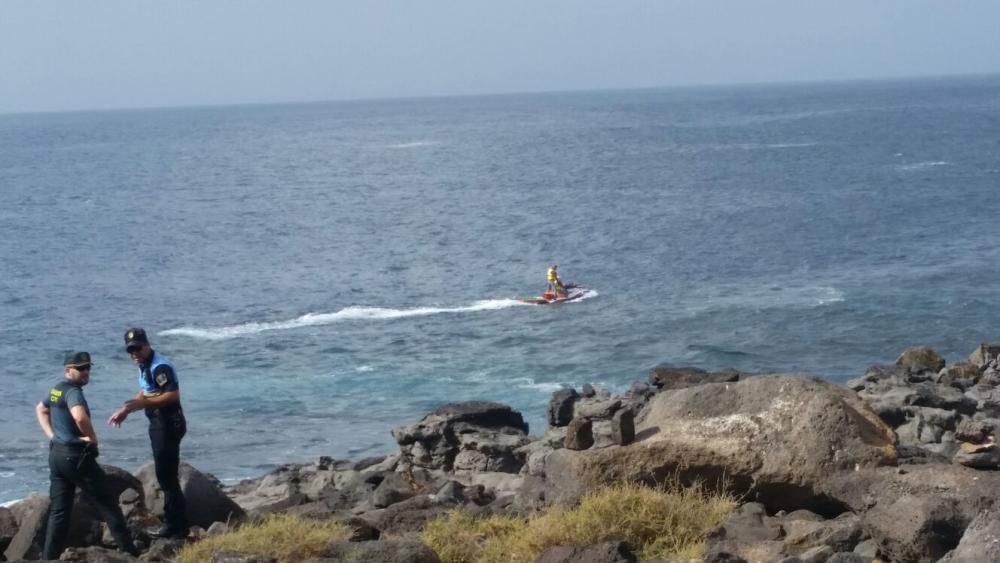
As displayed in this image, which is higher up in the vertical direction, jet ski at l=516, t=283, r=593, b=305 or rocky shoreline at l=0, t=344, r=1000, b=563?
rocky shoreline at l=0, t=344, r=1000, b=563

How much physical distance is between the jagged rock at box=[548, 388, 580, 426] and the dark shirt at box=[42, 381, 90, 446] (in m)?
13.8

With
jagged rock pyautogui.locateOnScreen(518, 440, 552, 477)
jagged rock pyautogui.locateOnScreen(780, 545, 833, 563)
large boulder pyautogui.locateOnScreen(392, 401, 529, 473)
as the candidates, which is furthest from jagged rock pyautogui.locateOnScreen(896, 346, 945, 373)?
jagged rock pyautogui.locateOnScreen(780, 545, 833, 563)

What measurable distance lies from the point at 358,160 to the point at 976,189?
227ft

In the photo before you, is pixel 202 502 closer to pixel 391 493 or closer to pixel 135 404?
pixel 135 404

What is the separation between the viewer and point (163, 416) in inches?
518

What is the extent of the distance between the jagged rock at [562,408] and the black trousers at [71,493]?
13.4m

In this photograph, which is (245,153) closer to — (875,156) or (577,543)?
(875,156)

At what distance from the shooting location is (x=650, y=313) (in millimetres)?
44188

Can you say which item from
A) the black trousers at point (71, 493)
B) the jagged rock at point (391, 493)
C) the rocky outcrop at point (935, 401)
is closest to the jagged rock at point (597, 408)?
the rocky outcrop at point (935, 401)

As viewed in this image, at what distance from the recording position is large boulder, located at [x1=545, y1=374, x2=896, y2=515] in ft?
40.7

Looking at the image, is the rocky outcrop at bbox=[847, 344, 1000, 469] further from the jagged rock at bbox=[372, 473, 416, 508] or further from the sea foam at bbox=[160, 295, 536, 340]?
the sea foam at bbox=[160, 295, 536, 340]

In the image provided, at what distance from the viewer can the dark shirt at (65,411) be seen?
12188mm

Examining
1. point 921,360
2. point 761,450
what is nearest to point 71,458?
point 761,450

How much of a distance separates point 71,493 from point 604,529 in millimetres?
4973
